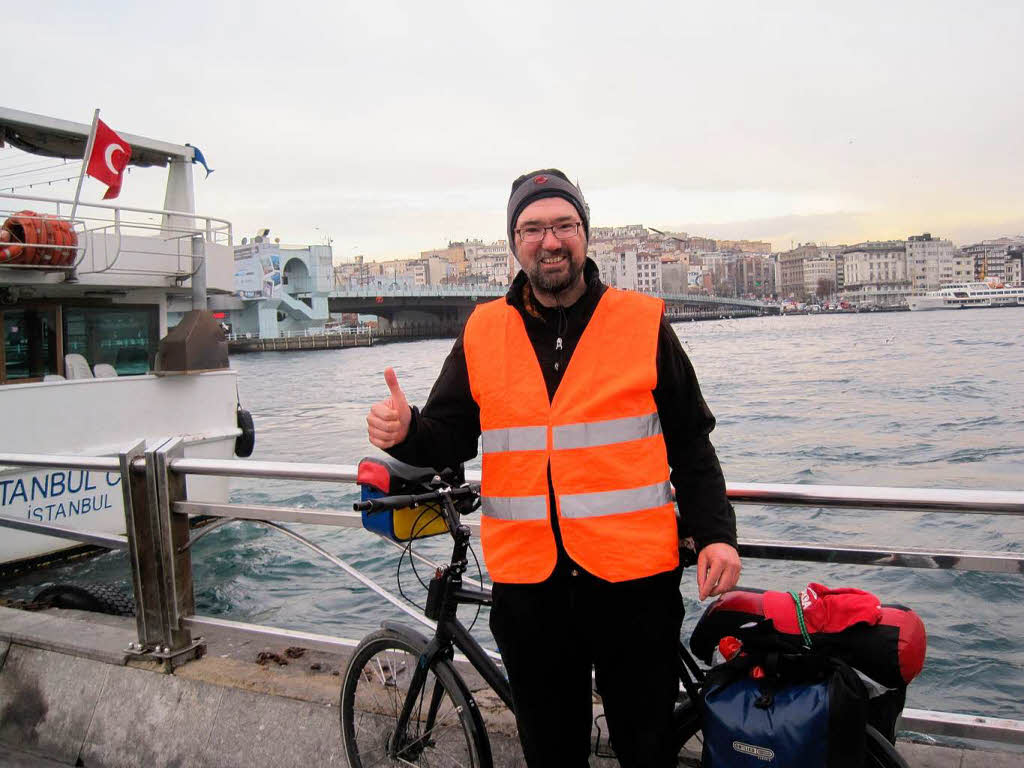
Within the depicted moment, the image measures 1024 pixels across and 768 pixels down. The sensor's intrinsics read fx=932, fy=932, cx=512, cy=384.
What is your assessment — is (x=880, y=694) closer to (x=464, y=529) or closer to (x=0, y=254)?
(x=464, y=529)

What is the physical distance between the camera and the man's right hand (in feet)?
7.82

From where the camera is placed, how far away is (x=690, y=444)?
2258 mm

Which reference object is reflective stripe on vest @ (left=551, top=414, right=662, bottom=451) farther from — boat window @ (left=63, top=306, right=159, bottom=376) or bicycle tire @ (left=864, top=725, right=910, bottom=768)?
boat window @ (left=63, top=306, right=159, bottom=376)

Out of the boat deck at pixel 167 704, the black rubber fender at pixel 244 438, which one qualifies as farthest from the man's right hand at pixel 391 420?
the black rubber fender at pixel 244 438

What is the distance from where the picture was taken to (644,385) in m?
2.19

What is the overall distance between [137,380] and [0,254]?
2157mm

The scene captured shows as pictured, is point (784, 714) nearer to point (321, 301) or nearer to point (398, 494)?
point (398, 494)

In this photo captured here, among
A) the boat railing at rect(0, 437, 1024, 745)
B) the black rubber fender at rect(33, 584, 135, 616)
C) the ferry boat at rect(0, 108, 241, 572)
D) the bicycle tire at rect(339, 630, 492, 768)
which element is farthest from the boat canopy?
the bicycle tire at rect(339, 630, 492, 768)

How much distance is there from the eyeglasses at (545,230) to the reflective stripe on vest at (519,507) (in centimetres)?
64

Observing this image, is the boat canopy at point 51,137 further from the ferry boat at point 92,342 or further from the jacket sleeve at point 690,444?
the jacket sleeve at point 690,444

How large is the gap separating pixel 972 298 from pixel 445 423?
142 metres

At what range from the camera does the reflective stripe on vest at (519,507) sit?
2248 mm

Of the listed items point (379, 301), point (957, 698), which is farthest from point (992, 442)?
point (379, 301)

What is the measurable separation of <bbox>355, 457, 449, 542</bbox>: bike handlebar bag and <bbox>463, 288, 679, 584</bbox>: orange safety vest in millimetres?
323
